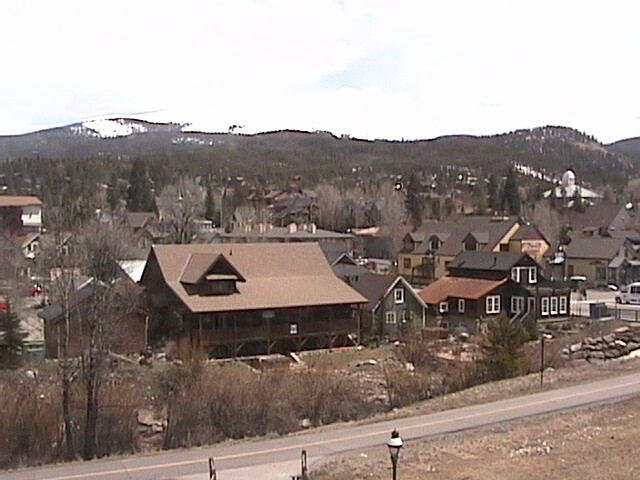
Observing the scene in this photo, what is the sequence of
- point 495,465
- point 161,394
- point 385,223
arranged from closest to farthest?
point 495,465
point 161,394
point 385,223

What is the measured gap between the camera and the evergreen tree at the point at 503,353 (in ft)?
93.6

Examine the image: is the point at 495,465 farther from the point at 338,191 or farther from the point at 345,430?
the point at 338,191

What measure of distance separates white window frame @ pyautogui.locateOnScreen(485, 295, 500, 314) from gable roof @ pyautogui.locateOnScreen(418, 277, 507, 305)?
47 centimetres

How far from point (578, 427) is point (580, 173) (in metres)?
176

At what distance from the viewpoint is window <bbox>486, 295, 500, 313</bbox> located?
46000mm

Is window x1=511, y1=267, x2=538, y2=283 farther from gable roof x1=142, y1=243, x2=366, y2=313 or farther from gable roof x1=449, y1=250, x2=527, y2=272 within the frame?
gable roof x1=142, y1=243, x2=366, y2=313

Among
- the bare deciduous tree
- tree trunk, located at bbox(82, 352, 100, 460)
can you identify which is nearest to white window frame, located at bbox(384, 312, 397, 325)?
tree trunk, located at bbox(82, 352, 100, 460)

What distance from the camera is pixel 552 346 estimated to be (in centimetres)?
3338

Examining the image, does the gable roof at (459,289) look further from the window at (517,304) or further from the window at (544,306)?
the window at (544,306)

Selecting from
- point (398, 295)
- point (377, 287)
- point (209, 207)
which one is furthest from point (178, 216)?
point (398, 295)

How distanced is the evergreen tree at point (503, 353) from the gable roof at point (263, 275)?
1162 centimetres

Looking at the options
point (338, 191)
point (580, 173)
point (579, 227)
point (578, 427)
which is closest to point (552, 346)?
point (578, 427)

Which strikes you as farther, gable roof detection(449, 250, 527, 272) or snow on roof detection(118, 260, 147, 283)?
gable roof detection(449, 250, 527, 272)

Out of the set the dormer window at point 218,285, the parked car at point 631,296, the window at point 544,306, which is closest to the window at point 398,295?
the window at point 544,306
